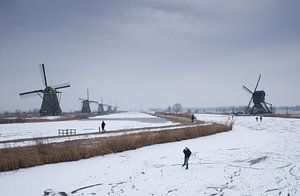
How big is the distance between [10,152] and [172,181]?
34.4 feet

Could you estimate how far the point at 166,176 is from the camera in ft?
44.0

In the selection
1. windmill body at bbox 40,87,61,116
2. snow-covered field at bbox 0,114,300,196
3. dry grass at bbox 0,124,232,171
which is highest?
windmill body at bbox 40,87,61,116

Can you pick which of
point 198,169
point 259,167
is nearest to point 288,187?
point 259,167

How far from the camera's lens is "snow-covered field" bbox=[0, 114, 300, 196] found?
442 inches

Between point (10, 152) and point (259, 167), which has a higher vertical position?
point (10, 152)

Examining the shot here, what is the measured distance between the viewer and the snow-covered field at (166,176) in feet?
36.8

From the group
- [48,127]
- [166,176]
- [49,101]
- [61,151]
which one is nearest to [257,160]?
[166,176]

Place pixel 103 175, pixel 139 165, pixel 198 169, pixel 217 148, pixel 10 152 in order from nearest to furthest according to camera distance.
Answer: pixel 103 175 → pixel 198 169 → pixel 139 165 → pixel 10 152 → pixel 217 148

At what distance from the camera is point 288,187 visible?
11289 mm

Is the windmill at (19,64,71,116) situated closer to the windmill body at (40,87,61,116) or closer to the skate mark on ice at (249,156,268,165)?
the windmill body at (40,87,61,116)

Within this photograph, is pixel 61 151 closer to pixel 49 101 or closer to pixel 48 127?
pixel 48 127

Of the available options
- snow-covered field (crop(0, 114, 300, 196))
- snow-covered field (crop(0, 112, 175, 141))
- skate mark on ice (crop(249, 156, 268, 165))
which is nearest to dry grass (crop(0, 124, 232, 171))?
snow-covered field (crop(0, 114, 300, 196))

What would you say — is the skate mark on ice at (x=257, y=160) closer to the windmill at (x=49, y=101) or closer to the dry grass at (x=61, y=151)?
the dry grass at (x=61, y=151)

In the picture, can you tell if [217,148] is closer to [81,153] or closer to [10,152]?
[81,153]
